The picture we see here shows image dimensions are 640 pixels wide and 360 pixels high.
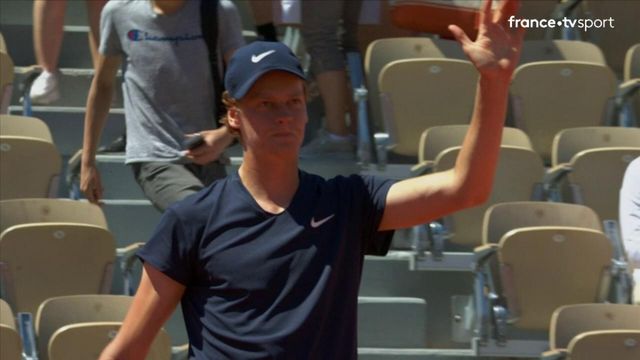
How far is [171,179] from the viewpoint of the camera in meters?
5.82

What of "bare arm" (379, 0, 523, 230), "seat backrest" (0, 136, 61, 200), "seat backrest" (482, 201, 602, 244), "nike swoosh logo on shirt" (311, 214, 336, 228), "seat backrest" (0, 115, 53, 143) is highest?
"bare arm" (379, 0, 523, 230)

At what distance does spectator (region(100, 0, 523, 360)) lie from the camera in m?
3.04

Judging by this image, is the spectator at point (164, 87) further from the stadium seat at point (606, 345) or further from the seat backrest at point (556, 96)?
the seat backrest at point (556, 96)

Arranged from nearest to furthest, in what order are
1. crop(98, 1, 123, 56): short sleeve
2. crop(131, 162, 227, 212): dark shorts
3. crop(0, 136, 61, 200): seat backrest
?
crop(131, 162, 227, 212): dark shorts → crop(98, 1, 123, 56): short sleeve → crop(0, 136, 61, 200): seat backrest

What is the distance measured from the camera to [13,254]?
20.4ft

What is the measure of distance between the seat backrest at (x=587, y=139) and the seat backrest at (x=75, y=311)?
8.21 feet

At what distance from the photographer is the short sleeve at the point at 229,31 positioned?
5895mm

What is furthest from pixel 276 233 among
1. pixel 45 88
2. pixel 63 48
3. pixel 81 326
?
pixel 63 48

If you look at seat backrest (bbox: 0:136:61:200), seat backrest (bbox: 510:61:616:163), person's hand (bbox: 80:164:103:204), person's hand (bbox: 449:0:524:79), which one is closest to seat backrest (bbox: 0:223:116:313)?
person's hand (bbox: 80:164:103:204)

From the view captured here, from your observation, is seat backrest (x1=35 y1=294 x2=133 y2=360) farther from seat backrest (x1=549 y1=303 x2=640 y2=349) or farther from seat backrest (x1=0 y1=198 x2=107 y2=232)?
seat backrest (x1=549 y1=303 x2=640 y2=349)

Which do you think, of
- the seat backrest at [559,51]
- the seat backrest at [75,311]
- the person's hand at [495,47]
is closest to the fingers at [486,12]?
the person's hand at [495,47]

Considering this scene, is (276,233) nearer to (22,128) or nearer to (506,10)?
(506,10)

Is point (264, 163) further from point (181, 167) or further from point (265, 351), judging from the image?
point (181, 167)

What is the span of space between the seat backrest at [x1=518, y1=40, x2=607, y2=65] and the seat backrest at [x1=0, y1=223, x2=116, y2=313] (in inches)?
123
